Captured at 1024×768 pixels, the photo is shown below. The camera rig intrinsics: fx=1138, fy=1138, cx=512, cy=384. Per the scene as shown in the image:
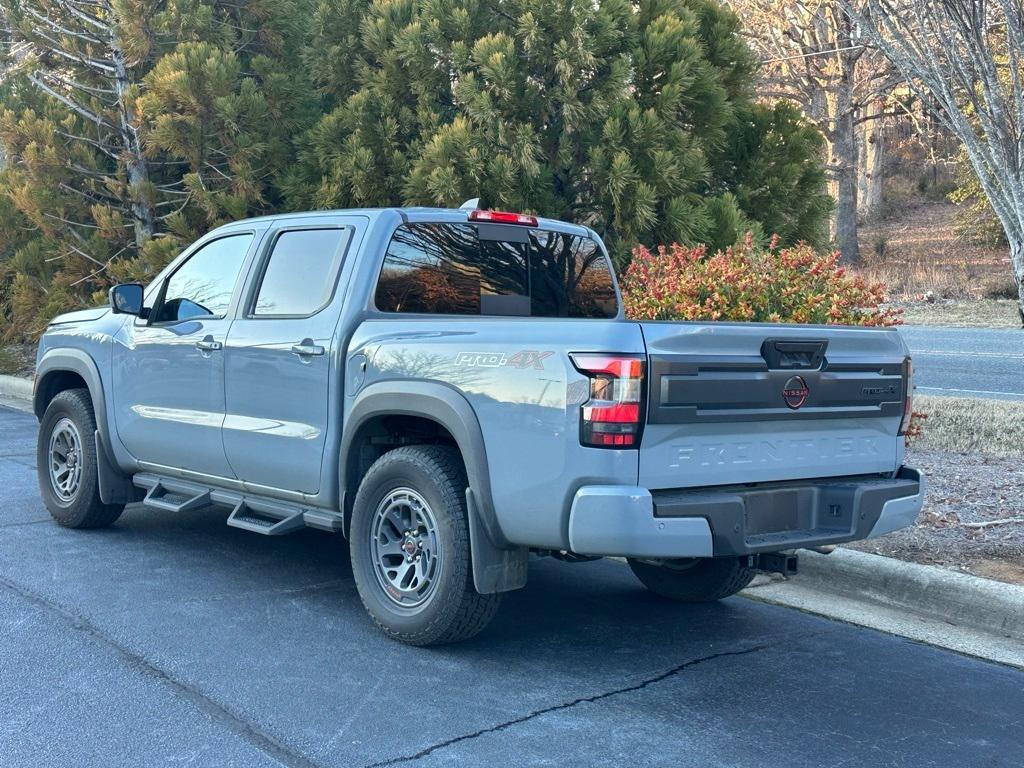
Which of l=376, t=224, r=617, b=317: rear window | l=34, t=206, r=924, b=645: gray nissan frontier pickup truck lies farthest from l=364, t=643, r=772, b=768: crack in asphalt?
l=376, t=224, r=617, b=317: rear window

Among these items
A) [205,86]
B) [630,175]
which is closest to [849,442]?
[630,175]

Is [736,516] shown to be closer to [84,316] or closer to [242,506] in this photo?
[242,506]

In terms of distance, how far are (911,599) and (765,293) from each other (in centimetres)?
336

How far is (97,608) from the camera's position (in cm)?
551

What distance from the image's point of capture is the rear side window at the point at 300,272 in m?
5.74

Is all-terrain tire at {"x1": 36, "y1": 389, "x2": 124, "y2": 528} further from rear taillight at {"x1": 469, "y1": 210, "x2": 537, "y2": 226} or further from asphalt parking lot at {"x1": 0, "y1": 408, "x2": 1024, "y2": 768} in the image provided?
rear taillight at {"x1": 469, "y1": 210, "x2": 537, "y2": 226}

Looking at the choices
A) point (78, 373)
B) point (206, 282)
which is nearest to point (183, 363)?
point (206, 282)

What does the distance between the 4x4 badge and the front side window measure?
3173mm

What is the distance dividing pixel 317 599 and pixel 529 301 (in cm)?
191

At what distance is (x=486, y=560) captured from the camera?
4.71 metres

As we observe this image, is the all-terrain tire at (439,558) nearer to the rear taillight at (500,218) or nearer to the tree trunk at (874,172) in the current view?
the rear taillight at (500,218)

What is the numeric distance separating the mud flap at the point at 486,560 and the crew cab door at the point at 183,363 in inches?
77.0

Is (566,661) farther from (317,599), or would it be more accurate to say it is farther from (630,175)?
(630,175)

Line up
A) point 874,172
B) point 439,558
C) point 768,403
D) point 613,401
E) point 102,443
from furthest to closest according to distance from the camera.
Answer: point 874,172 < point 102,443 < point 439,558 < point 768,403 < point 613,401
